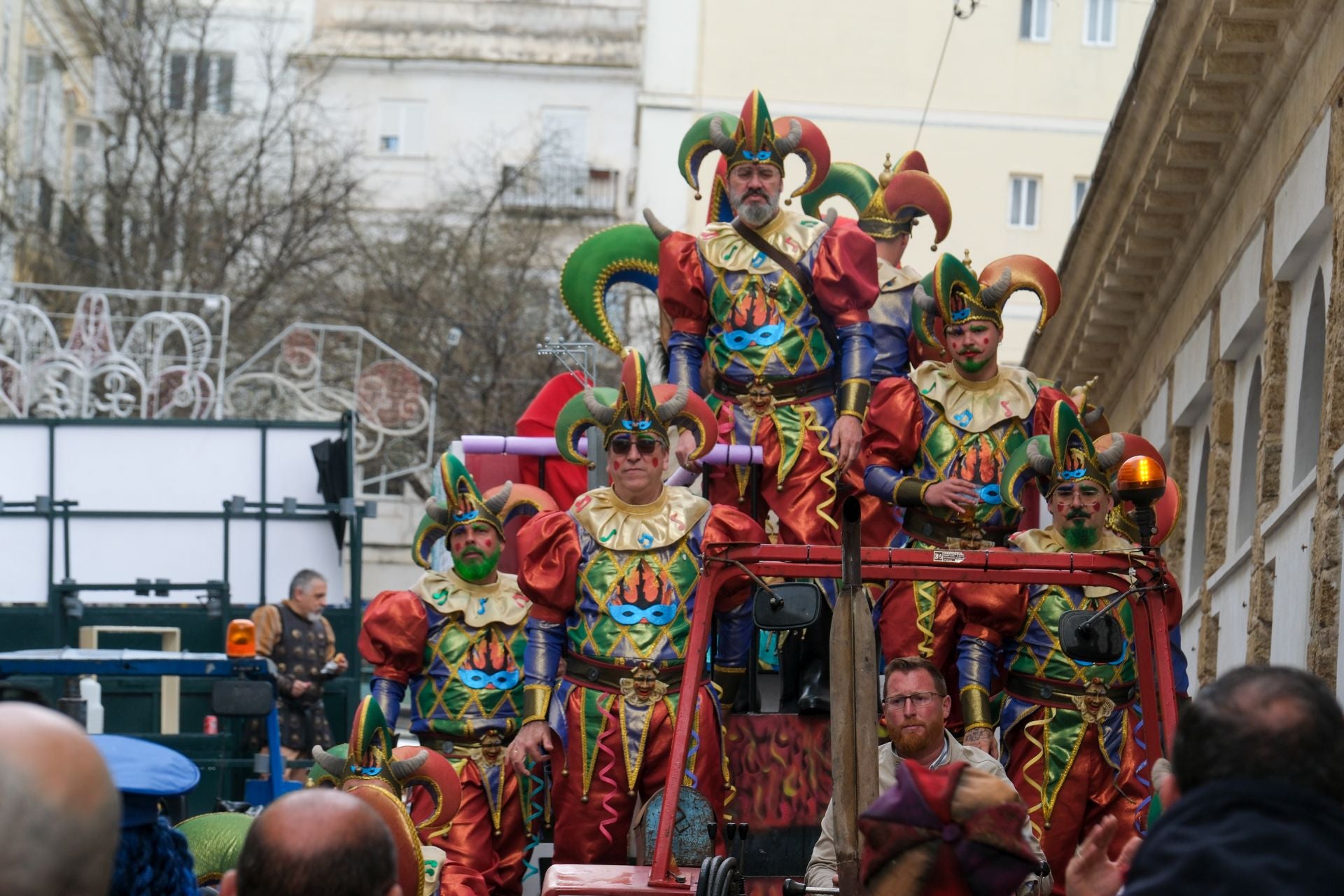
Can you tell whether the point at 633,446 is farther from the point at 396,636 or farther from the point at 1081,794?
the point at 1081,794

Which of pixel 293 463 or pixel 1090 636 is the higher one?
pixel 1090 636

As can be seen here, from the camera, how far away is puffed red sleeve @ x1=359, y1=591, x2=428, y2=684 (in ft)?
32.1

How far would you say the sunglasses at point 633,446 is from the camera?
8781 mm

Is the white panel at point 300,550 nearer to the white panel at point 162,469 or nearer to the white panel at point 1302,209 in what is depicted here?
the white panel at point 162,469

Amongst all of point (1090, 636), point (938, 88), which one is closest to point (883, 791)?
point (1090, 636)

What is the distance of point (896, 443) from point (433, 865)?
2418 mm

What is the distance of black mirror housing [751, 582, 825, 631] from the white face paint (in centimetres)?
204

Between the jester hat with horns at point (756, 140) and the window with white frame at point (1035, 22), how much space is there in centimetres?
2956

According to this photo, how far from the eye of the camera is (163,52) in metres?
35.1

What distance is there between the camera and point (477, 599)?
9.92m

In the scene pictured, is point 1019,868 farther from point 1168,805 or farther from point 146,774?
point 146,774

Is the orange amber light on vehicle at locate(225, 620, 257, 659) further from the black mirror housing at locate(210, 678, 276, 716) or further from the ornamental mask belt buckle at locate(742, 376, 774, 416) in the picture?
the ornamental mask belt buckle at locate(742, 376, 774, 416)

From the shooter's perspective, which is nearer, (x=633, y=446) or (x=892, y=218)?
(x=633, y=446)

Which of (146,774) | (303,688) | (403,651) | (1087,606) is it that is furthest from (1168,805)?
(303,688)
